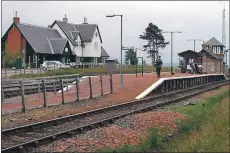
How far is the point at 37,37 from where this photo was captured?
6494cm

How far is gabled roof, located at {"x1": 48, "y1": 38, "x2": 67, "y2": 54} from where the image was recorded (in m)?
65.6

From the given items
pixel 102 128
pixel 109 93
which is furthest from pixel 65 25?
pixel 102 128

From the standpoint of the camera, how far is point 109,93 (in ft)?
95.0

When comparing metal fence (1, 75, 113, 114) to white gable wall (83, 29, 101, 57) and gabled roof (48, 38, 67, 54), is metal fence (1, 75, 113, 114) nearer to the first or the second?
gabled roof (48, 38, 67, 54)

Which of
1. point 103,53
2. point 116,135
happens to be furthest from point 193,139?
point 103,53

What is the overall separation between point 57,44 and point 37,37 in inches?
131

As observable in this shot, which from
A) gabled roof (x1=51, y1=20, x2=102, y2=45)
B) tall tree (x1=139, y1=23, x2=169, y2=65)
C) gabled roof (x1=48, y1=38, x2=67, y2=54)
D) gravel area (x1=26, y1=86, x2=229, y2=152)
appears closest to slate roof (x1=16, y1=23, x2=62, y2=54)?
gabled roof (x1=48, y1=38, x2=67, y2=54)

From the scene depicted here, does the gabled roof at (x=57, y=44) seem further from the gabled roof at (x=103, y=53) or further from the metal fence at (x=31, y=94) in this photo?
the metal fence at (x=31, y=94)

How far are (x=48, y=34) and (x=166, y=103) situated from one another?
4765 centimetres

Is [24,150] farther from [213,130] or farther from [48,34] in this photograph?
[48,34]

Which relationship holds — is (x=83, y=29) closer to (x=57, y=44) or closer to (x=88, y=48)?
(x=88, y=48)

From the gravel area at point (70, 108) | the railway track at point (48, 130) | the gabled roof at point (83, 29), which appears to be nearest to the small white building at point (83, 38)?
the gabled roof at point (83, 29)

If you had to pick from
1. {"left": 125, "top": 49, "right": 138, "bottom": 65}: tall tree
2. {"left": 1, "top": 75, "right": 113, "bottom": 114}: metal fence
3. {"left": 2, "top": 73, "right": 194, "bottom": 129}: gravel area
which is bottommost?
A: {"left": 2, "top": 73, "right": 194, "bottom": 129}: gravel area

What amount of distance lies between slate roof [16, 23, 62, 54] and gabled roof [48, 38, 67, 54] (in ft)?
0.77
